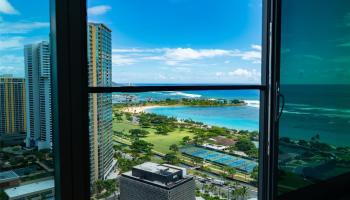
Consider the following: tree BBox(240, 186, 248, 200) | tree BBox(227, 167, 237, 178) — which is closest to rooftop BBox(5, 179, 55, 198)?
tree BBox(227, 167, 237, 178)

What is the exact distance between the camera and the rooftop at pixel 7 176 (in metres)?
1.23

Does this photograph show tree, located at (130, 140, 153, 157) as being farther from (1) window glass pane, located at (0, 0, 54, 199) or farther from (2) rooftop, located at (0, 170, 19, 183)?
(2) rooftop, located at (0, 170, 19, 183)

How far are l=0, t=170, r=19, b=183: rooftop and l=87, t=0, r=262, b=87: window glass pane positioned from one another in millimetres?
496

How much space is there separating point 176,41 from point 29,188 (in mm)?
1075

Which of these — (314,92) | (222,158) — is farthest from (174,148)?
(314,92)

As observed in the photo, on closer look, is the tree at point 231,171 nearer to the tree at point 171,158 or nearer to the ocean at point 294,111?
the ocean at point 294,111

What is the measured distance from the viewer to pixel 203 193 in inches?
78.1

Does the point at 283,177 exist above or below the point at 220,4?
below

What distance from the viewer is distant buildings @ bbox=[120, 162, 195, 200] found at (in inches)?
65.0

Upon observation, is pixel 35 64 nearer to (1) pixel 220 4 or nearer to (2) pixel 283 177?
(1) pixel 220 4

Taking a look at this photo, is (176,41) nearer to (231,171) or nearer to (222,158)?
(222,158)

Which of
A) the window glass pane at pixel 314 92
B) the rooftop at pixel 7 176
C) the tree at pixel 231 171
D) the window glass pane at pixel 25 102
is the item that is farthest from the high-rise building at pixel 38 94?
the window glass pane at pixel 314 92

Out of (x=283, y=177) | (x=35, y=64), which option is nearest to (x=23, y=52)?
(x=35, y=64)

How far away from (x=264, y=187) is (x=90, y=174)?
4.51 feet
